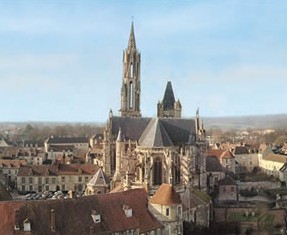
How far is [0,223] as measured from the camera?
40.4 meters

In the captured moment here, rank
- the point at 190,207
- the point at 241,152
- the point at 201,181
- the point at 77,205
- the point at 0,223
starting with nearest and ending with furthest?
the point at 0,223
the point at 77,205
the point at 190,207
the point at 201,181
the point at 241,152

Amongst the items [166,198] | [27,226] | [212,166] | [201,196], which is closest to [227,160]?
[212,166]

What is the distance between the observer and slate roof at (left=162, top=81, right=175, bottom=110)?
96.4 meters

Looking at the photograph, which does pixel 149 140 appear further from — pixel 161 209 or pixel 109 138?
pixel 161 209

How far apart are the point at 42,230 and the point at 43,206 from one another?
7.12 feet

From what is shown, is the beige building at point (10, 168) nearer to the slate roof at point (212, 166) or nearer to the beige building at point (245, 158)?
the slate roof at point (212, 166)

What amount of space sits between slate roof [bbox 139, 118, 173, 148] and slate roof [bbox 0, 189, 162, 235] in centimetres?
1425

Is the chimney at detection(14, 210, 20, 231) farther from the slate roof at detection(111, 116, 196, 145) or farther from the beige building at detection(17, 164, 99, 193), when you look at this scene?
the beige building at detection(17, 164, 99, 193)

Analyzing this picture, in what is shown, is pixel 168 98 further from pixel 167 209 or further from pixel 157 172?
pixel 167 209

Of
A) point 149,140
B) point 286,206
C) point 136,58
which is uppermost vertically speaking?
point 136,58

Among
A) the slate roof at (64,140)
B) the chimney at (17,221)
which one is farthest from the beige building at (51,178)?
the slate roof at (64,140)

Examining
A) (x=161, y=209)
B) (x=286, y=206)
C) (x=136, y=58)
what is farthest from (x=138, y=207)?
(x=136, y=58)

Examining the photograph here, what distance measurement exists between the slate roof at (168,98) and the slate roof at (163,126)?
2619 centimetres

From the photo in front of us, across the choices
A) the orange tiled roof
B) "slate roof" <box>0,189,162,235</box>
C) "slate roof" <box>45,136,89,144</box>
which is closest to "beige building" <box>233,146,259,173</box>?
the orange tiled roof
